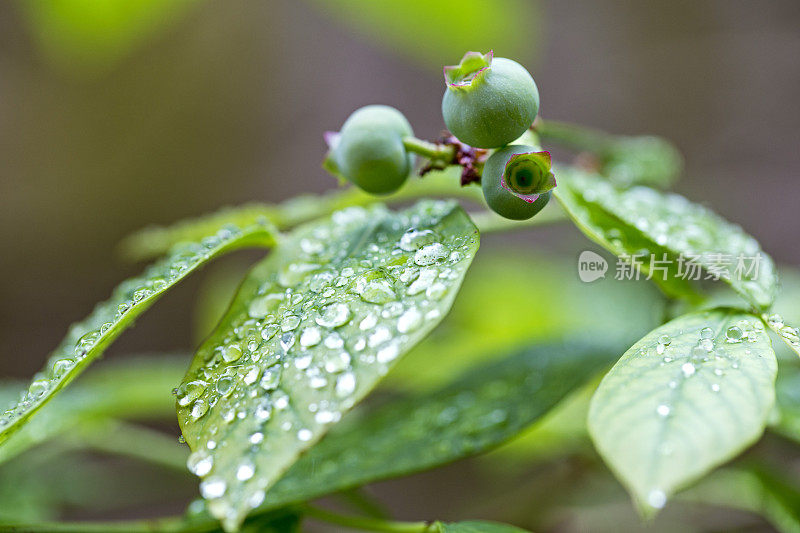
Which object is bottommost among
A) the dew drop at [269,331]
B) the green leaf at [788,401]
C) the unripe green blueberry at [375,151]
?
the green leaf at [788,401]

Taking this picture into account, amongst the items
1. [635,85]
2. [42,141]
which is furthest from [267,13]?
[635,85]

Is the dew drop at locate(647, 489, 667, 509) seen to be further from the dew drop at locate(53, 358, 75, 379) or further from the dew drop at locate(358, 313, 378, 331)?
the dew drop at locate(53, 358, 75, 379)

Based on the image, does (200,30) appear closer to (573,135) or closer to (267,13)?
(267,13)

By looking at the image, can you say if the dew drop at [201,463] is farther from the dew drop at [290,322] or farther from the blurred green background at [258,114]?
the blurred green background at [258,114]

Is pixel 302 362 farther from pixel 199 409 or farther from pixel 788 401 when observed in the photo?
pixel 788 401

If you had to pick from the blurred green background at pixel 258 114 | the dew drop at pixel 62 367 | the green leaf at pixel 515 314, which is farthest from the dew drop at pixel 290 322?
the blurred green background at pixel 258 114

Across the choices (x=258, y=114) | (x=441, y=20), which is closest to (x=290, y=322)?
(x=441, y=20)
